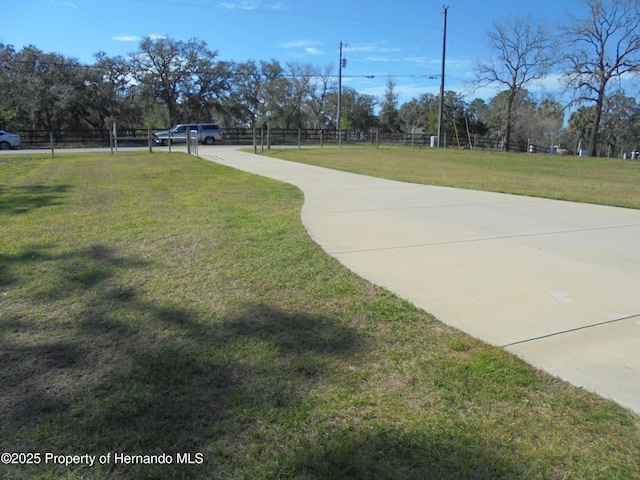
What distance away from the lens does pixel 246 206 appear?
25.8ft

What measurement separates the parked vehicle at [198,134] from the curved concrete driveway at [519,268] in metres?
29.6

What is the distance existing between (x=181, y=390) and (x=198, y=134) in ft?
119

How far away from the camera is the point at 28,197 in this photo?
8.81 meters

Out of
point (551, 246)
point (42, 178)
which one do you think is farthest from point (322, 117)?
point (551, 246)

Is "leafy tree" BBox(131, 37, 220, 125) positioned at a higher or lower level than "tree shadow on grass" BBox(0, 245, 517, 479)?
higher

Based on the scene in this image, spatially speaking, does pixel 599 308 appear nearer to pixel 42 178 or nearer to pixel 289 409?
pixel 289 409

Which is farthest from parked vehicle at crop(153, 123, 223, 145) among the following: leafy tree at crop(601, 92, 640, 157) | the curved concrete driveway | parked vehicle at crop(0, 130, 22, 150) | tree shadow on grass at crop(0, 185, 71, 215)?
leafy tree at crop(601, 92, 640, 157)

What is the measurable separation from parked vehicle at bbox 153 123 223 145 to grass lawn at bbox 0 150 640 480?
3252 cm

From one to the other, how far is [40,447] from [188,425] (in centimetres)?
Answer: 63

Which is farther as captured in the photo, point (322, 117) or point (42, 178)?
point (322, 117)

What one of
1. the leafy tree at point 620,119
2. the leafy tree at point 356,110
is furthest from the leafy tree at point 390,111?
the leafy tree at point 620,119

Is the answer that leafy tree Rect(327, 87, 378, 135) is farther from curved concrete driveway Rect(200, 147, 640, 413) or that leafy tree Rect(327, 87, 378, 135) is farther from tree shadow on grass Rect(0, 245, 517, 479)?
tree shadow on grass Rect(0, 245, 517, 479)

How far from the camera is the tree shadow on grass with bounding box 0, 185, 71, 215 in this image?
7621mm

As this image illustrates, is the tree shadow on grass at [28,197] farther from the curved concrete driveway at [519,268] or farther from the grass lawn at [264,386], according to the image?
the curved concrete driveway at [519,268]
